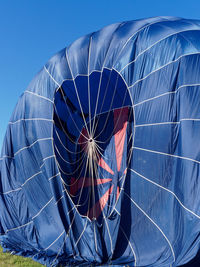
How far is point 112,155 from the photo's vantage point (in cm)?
468

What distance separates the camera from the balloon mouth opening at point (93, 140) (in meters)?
4.38

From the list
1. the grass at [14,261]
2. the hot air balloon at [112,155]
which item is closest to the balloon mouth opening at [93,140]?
the hot air balloon at [112,155]

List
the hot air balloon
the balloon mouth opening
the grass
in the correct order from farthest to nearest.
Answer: the balloon mouth opening → the grass → the hot air balloon

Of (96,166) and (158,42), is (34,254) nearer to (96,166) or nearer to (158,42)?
(96,166)

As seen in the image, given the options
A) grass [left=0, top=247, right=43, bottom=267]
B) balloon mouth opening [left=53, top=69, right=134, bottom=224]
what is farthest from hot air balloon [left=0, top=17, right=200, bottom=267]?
grass [left=0, top=247, right=43, bottom=267]

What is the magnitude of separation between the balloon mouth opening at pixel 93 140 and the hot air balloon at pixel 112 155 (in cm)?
2

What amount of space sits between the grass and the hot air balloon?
0.14 meters

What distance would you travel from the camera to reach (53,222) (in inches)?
171

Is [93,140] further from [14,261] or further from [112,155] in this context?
[14,261]

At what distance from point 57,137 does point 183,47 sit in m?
2.23

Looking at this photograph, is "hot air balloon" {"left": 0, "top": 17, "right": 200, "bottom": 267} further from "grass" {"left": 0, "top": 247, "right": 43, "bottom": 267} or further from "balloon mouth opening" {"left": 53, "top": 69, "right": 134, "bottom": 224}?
"grass" {"left": 0, "top": 247, "right": 43, "bottom": 267}

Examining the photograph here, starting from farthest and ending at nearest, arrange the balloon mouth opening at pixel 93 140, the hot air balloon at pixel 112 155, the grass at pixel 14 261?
the balloon mouth opening at pixel 93 140 → the grass at pixel 14 261 → the hot air balloon at pixel 112 155

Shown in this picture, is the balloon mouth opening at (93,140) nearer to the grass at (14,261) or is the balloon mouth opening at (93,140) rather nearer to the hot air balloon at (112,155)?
the hot air balloon at (112,155)

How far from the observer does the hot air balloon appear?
129 inches
